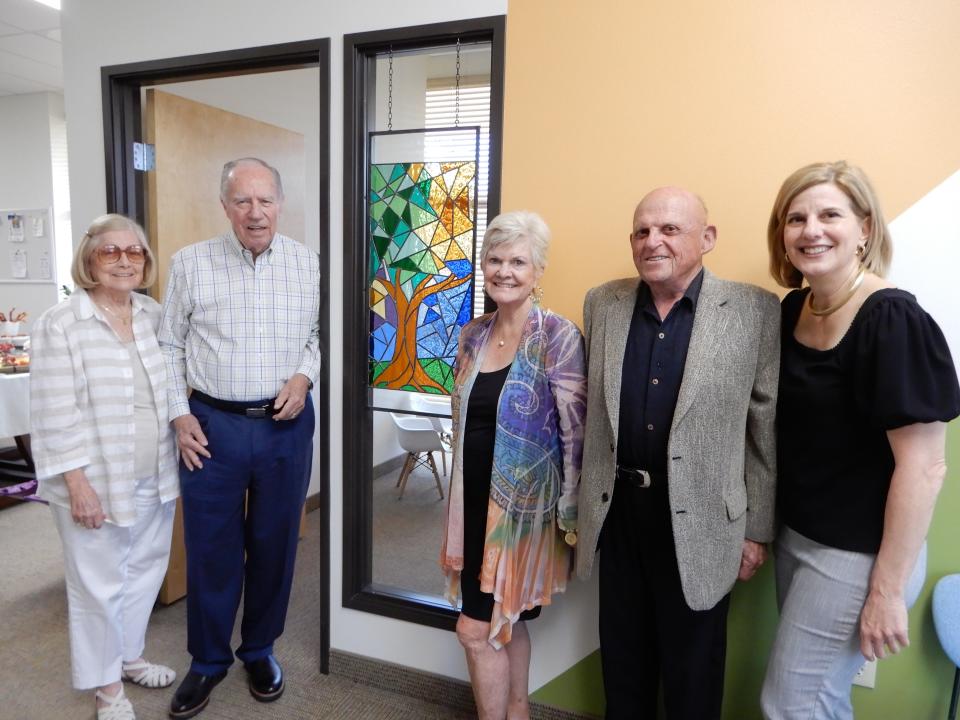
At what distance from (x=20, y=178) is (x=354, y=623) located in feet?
17.3

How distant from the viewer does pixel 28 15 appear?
12.0 ft

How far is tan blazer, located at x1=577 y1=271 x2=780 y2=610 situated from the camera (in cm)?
137

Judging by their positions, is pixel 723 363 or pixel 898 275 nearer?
pixel 723 363

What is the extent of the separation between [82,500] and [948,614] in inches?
91.3

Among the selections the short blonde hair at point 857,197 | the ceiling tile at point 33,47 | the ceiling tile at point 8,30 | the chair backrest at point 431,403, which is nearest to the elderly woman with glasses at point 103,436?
the chair backrest at point 431,403

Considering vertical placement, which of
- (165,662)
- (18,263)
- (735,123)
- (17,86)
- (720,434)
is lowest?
(165,662)

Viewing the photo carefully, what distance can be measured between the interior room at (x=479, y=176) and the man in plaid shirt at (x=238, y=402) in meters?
0.11

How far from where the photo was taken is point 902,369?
1.15 meters

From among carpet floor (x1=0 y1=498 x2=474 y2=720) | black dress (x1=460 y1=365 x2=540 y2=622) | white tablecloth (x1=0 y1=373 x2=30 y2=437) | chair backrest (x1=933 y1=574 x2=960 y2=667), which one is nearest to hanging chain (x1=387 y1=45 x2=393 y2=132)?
black dress (x1=460 y1=365 x2=540 y2=622)

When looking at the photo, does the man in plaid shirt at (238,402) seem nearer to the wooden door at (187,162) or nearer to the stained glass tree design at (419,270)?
the stained glass tree design at (419,270)

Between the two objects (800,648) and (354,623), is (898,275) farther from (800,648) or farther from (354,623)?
(354,623)

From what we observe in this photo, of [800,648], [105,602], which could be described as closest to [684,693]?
[800,648]

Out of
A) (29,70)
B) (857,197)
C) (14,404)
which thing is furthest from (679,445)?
(29,70)

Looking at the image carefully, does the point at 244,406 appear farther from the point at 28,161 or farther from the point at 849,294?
the point at 28,161
